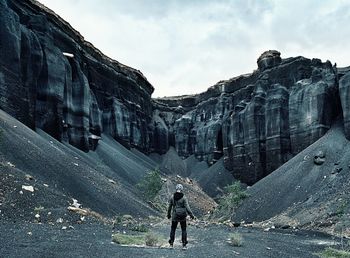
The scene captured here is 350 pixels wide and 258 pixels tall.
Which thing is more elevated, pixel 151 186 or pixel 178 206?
pixel 151 186

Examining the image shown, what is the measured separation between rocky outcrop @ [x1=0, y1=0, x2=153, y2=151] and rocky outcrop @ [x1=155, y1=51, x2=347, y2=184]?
2287 centimetres

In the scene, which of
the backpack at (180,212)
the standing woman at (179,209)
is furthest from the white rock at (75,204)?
the backpack at (180,212)

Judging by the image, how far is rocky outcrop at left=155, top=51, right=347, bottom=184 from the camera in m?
59.2

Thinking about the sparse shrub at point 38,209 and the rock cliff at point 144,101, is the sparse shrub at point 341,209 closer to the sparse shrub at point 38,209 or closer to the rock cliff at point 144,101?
the rock cliff at point 144,101

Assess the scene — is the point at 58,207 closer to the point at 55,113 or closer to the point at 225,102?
the point at 55,113

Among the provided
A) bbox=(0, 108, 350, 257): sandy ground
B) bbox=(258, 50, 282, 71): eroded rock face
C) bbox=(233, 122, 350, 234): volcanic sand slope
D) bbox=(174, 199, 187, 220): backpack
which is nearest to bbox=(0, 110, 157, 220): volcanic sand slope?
bbox=(0, 108, 350, 257): sandy ground

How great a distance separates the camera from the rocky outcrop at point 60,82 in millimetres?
41000

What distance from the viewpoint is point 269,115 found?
70125 millimetres

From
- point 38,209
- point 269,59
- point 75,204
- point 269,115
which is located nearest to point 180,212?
point 38,209

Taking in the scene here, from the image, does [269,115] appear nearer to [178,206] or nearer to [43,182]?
[43,182]

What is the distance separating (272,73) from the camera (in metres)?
79.2

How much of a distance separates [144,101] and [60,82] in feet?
174

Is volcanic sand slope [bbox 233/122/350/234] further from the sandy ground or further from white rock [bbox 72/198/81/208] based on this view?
white rock [bbox 72/198/81/208]

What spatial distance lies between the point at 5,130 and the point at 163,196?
31057 mm
